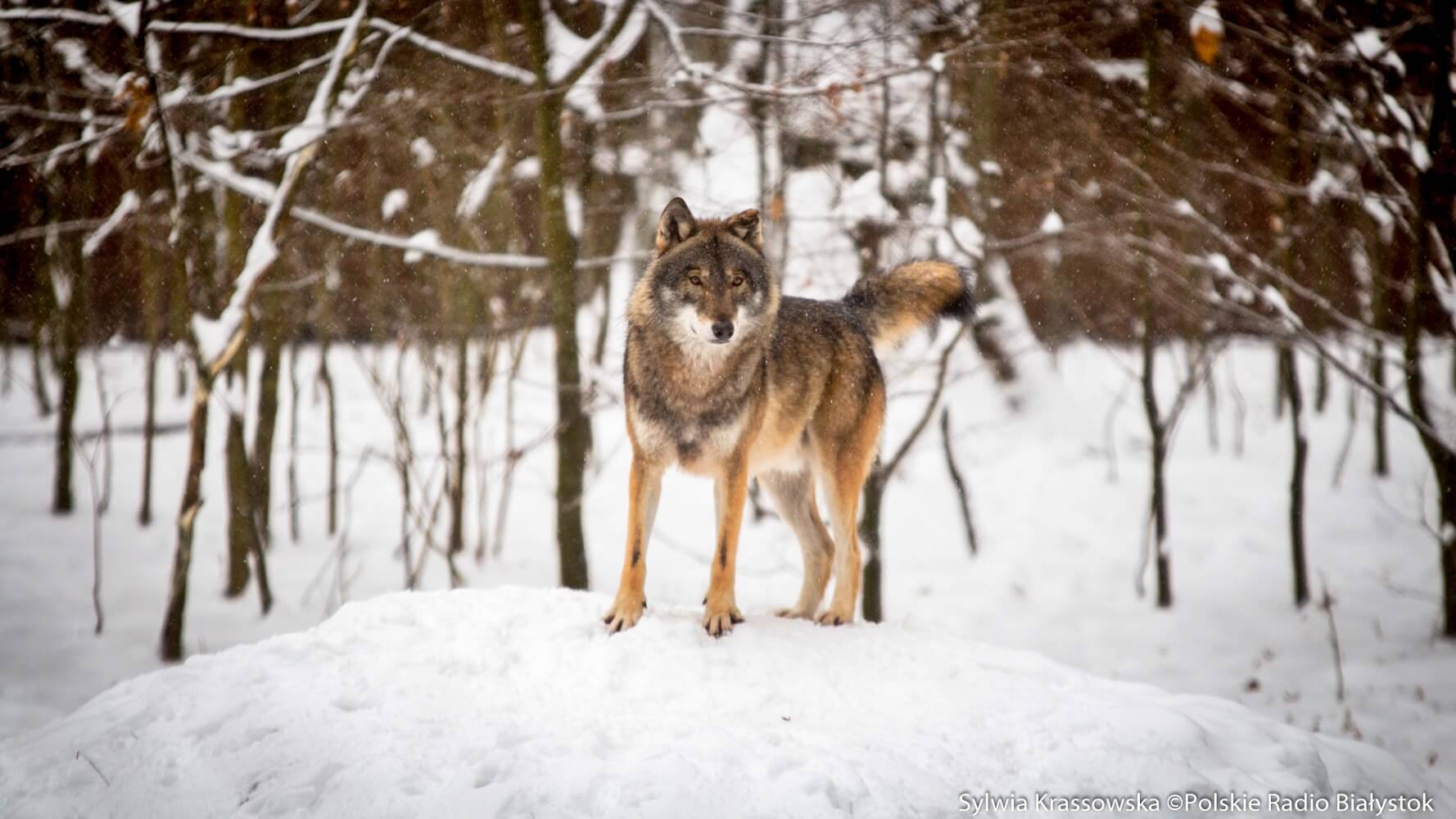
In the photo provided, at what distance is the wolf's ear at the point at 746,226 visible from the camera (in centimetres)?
396

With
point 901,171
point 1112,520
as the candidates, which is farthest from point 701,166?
point 1112,520

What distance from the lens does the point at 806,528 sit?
15.7ft

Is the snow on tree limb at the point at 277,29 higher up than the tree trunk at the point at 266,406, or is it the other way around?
the snow on tree limb at the point at 277,29

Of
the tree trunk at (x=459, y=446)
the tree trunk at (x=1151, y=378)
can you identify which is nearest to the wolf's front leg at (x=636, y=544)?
the tree trunk at (x=459, y=446)

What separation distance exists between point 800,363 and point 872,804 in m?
2.40

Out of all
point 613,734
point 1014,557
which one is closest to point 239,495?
point 613,734

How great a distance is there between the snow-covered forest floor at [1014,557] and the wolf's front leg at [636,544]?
0.24 metres

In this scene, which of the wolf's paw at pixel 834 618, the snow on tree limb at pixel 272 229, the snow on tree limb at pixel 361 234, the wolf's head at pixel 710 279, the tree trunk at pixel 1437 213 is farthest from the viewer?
the snow on tree limb at pixel 361 234

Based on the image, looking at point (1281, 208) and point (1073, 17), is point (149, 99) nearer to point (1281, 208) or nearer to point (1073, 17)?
point (1073, 17)

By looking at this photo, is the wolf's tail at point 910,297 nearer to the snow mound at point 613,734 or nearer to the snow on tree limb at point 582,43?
the snow mound at point 613,734

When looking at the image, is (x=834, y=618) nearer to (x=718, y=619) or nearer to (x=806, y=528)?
(x=806, y=528)

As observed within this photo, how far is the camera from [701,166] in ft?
23.3

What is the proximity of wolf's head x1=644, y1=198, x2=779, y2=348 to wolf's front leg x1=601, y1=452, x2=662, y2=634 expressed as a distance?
657mm

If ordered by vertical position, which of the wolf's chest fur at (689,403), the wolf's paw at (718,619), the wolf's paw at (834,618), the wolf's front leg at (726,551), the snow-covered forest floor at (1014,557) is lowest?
the snow-covered forest floor at (1014,557)
